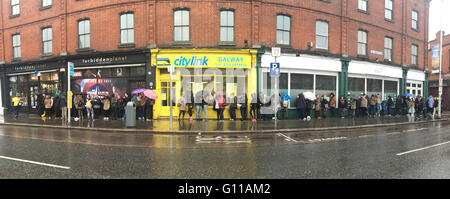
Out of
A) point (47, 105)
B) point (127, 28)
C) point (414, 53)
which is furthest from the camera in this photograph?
point (414, 53)

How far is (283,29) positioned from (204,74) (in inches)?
242

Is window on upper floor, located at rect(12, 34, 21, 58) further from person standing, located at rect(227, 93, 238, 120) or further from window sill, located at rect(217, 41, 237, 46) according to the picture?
person standing, located at rect(227, 93, 238, 120)

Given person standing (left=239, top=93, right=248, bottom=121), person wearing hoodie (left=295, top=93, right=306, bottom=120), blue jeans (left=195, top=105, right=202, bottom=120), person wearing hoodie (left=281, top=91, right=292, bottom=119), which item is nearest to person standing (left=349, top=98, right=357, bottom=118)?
person wearing hoodie (left=295, top=93, right=306, bottom=120)

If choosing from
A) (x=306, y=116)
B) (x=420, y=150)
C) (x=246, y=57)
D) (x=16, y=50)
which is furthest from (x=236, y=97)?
(x=16, y=50)

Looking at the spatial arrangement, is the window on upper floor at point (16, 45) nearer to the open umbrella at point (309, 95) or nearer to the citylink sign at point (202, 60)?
the citylink sign at point (202, 60)

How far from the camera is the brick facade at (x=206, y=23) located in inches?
545

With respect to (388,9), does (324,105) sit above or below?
below

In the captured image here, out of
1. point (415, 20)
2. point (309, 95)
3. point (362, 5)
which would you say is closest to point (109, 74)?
point (309, 95)

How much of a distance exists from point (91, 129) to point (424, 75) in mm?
28520

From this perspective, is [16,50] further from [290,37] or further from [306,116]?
[306,116]

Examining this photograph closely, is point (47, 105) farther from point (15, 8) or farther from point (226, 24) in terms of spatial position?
point (226, 24)

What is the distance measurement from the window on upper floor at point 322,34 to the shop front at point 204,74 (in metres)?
5.30

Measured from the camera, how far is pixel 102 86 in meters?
15.2

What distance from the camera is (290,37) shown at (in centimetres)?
1480
